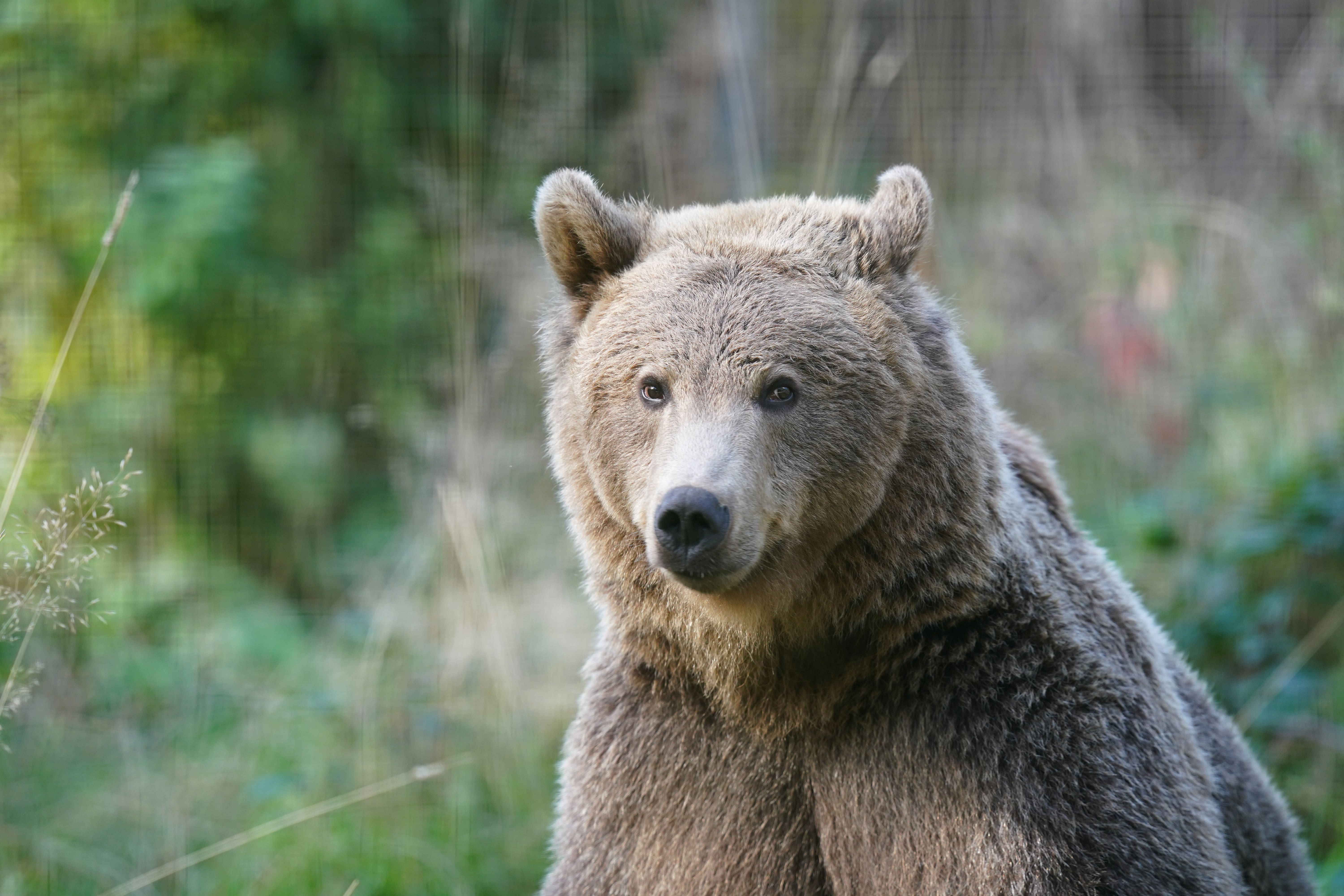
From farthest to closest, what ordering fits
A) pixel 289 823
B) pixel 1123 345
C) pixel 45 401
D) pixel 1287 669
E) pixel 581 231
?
pixel 1123 345 < pixel 1287 669 < pixel 289 823 < pixel 581 231 < pixel 45 401

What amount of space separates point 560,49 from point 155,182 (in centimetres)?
230

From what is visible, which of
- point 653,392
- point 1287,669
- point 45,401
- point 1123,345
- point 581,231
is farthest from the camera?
point 1123,345

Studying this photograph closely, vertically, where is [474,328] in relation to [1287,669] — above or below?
above

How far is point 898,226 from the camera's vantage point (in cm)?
331

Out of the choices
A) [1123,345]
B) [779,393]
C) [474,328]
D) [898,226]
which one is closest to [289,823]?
[779,393]

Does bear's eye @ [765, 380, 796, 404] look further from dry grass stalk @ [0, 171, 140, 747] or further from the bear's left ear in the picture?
dry grass stalk @ [0, 171, 140, 747]

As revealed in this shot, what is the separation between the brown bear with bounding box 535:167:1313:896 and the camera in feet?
9.91

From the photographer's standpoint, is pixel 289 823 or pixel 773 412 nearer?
pixel 773 412

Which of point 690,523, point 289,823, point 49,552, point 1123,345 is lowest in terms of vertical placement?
point 289,823

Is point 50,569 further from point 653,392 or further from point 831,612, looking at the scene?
point 831,612

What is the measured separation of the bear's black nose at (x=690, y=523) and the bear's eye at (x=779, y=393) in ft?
1.38

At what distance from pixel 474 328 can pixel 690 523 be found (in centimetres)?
356

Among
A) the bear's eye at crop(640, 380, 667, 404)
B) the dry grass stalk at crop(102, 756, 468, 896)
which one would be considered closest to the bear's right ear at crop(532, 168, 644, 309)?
the bear's eye at crop(640, 380, 667, 404)

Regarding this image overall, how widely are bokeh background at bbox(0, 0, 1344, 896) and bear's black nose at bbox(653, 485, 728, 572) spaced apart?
8.56 feet
